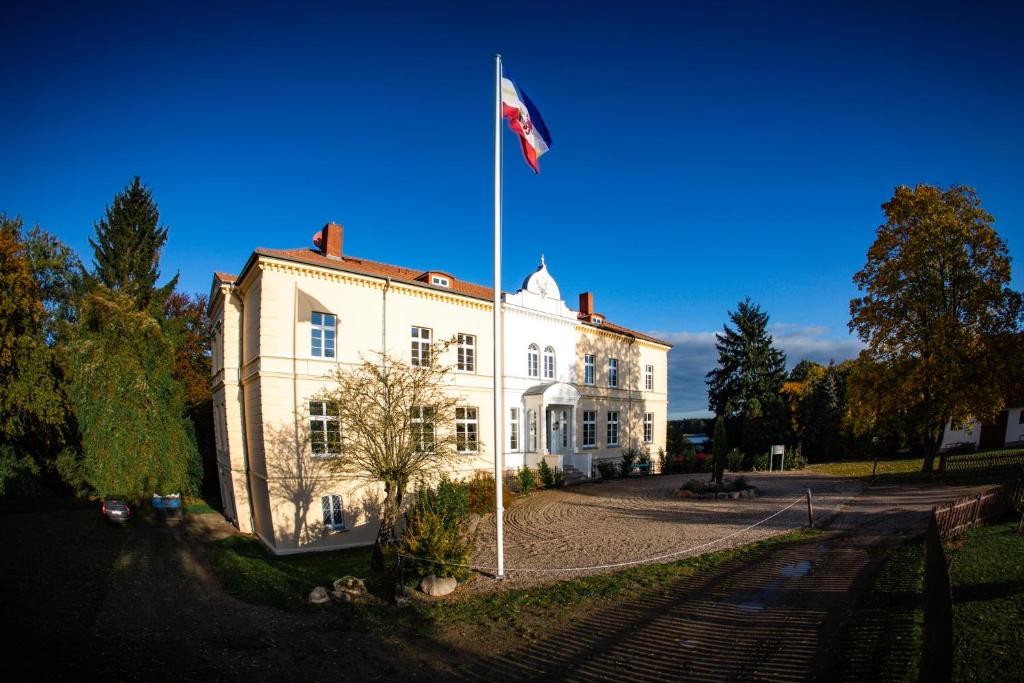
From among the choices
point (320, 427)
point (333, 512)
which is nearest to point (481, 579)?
point (333, 512)

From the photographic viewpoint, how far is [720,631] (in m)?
8.20

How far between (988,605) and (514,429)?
63.8ft

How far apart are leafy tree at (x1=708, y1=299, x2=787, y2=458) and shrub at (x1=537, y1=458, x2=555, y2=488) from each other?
27033mm

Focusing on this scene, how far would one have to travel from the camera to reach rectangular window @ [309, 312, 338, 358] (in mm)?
19438

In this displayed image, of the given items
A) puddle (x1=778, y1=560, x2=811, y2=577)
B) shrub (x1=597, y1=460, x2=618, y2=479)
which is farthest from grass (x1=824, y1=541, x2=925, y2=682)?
shrub (x1=597, y1=460, x2=618, y2=479)

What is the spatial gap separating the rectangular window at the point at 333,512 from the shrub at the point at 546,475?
9926mm

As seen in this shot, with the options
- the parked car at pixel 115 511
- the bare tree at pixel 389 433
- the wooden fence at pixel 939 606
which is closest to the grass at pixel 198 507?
the parked car at pixel 115 511

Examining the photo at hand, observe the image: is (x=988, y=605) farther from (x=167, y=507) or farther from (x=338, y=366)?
(x=167, y=507)

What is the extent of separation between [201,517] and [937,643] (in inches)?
1102

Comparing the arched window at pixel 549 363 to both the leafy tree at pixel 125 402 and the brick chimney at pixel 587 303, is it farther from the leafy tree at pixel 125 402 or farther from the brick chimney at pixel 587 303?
the leafy tree at pixel 125 402

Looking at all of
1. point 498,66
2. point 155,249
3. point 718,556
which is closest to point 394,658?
point 718,556

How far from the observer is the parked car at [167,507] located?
921 inches

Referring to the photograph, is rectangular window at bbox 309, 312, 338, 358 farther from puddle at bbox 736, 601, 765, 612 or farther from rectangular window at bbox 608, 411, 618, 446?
rectangular window at bbox 608, 411, 618, 446

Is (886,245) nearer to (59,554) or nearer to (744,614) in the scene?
(744,614)
